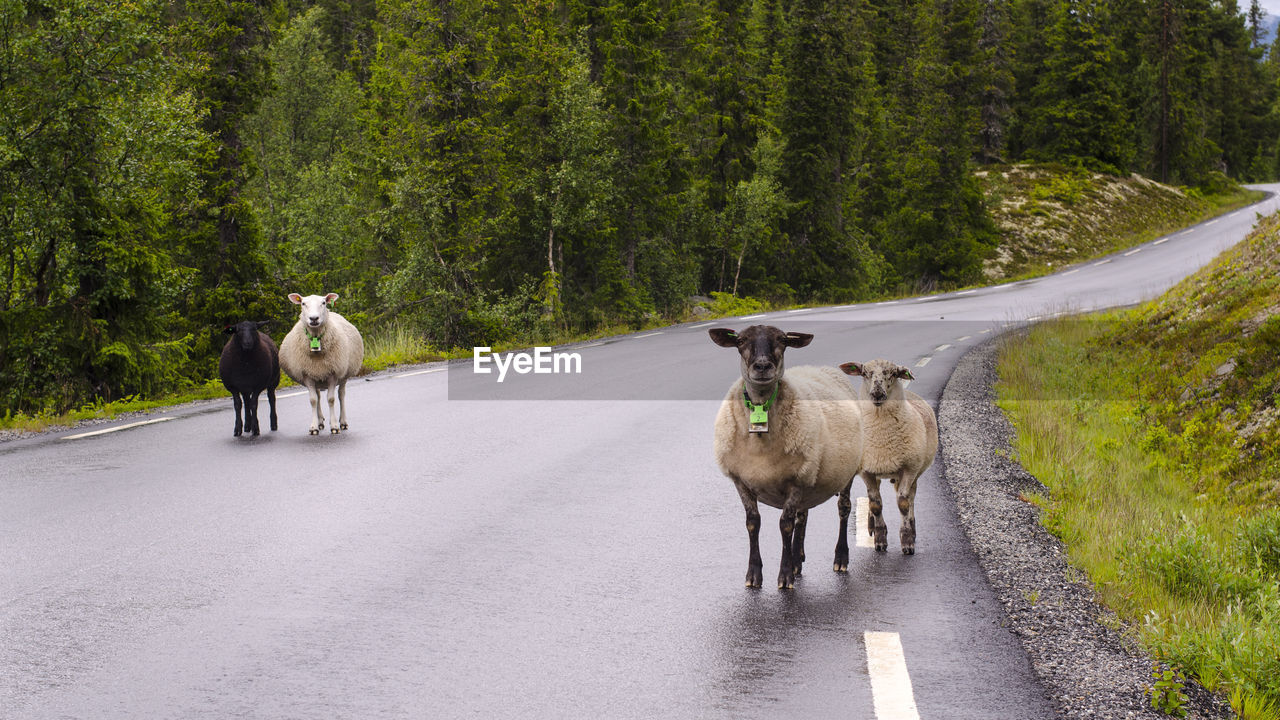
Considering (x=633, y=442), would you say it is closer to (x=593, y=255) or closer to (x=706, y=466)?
Answer: (x=706, y=466)

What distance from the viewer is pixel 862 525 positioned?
790 cm

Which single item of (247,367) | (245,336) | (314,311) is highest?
(314,311)

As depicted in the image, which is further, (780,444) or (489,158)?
(489,158)

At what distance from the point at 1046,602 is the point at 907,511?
50.1 inches

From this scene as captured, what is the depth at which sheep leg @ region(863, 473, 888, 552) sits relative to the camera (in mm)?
7105

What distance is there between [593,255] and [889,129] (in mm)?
31152

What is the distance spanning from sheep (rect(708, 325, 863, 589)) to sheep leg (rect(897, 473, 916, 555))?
59 cm

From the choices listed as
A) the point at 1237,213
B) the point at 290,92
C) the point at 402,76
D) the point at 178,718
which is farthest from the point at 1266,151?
the point at 178,718

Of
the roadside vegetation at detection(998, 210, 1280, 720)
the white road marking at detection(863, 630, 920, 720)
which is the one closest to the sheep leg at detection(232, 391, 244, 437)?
the roadside vegetation at detection(998, 210, 1280, 720)

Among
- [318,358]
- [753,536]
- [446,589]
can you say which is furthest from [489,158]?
[753,536]

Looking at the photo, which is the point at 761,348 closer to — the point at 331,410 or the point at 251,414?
the point at 331,410

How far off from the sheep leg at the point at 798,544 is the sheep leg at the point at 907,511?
2.96 ft

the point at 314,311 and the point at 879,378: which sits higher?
the point at 314,311

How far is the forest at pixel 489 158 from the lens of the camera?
17484mm
